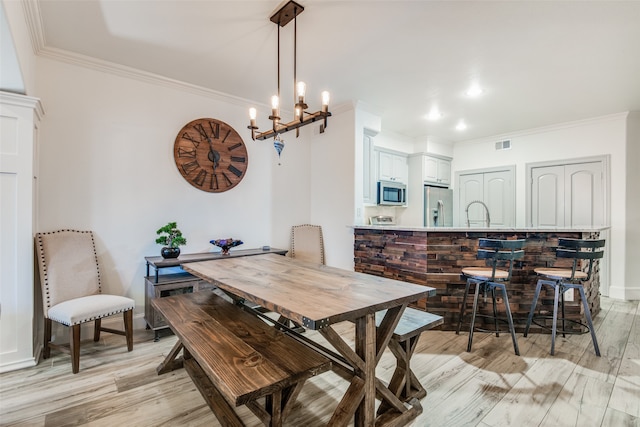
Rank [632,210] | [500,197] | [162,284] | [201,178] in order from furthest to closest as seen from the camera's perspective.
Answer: [500,197] → [632,210] → [201,178] → [162,284]

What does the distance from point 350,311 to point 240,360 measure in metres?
0.59

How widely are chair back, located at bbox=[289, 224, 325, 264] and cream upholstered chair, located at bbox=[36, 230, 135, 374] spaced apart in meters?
2.20

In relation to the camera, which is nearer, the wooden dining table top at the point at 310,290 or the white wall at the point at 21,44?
the wooden dining table top at the point at 310,290

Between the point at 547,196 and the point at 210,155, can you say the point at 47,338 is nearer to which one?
the point at 210,155

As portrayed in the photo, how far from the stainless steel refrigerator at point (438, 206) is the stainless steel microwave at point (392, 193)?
0.51 meters

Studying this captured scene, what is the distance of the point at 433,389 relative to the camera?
2104 mm

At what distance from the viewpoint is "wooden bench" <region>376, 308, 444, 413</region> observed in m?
1.83

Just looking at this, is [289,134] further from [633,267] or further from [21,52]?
[633,267]

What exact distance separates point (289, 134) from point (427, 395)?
3543mm

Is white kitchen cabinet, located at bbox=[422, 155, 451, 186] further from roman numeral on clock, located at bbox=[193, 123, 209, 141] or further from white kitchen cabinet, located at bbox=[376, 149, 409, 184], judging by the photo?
roman numeral on clock, located at bbox=[193, 123, 209, 141]

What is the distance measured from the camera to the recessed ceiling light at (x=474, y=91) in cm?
348

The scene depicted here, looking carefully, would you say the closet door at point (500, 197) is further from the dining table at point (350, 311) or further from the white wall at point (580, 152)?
the dining table at point (350, 311)

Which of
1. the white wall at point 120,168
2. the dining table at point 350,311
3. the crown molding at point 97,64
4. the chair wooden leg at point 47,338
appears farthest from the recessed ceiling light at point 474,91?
the chair wooden leg at point 47,338

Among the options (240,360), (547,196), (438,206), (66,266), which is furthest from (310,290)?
(547,196)
